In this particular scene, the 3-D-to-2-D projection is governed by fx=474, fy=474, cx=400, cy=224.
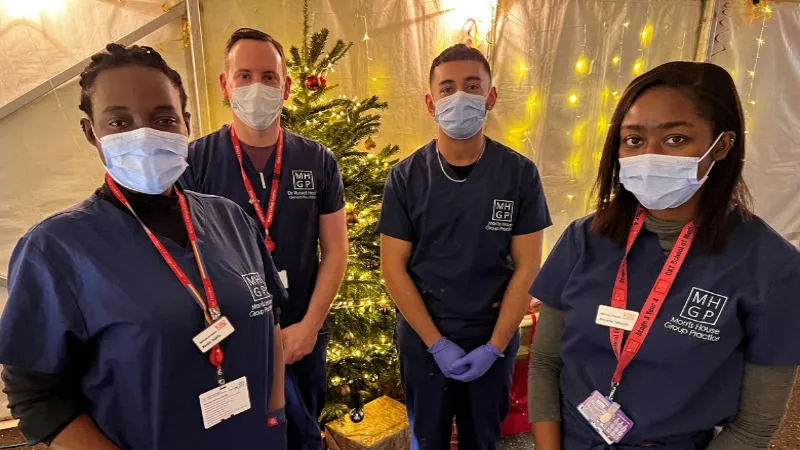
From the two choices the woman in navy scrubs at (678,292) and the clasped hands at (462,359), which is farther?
the clasped hands at (462,359)

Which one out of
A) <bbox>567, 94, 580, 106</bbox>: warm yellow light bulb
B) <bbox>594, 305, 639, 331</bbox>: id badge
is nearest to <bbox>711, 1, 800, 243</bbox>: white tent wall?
<bbox>567, 94, 580, 106</bbox>: warm yellow light bulb

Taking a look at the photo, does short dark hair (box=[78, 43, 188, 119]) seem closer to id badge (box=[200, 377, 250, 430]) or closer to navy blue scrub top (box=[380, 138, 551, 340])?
id badge (box=[200, 377, 250, 430])

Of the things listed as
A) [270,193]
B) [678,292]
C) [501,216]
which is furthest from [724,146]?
[270,193]

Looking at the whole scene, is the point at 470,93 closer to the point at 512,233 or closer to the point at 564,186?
Result: the point at 512,233

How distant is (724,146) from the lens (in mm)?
1118

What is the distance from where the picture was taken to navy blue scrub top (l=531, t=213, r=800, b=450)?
1018mm

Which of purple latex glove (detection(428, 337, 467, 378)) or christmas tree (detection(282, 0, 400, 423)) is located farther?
christmas tree (detection(282, 0, 400, 423))

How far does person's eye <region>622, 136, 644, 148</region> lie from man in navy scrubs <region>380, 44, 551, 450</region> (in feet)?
2.22

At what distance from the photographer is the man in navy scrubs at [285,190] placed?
183 centimetres

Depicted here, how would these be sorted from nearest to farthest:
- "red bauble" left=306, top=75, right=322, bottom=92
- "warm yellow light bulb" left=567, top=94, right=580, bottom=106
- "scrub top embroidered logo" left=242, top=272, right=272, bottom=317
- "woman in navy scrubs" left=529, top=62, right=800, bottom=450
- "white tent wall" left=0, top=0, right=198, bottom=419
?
"woman in navy scrubs" left=529, top=62, right=800, bottom=450, "scrub top embroidered logo" left=242, top=272, right=272, bottom=317, "red bauble" left=306, top=75, right=322, bottom=92, "white tent wall" left=0, top=0, right=198, bottom=419, "warm yellow light bulb" left=567, top=94, right=580, bottom=106

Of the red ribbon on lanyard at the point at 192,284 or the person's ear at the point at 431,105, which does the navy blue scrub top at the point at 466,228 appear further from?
the red ribbon on lanyard at the point at 192,284

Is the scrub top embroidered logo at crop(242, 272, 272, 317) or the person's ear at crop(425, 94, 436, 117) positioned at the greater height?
the person's ear at crop(425, 94, 436, 117)

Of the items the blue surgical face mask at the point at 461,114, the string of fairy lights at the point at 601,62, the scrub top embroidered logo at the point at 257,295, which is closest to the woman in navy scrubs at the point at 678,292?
the blue surgical face mask at the point at 461,114

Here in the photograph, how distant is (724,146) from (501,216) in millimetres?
830
